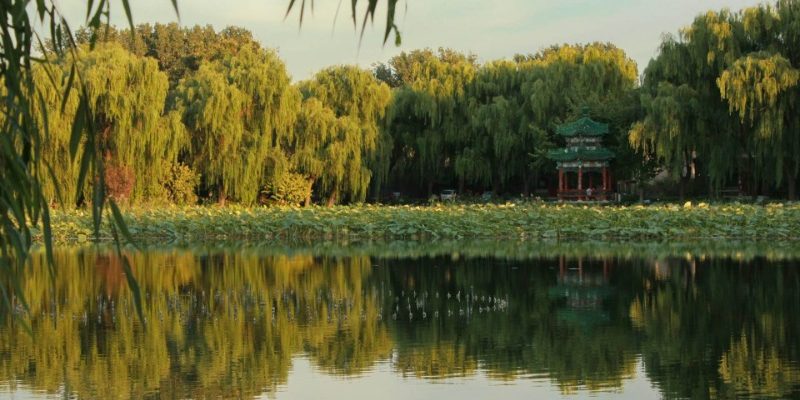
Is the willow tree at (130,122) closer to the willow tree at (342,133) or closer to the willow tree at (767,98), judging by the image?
the willow tree at (342,133)

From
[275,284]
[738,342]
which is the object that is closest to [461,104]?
[275,284]

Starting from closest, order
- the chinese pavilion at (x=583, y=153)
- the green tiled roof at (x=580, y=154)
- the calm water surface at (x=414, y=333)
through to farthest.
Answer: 1. the calm water surface at (x=414, y=333)
2. the chinese pavilion at (x=583, y=153)
3. the green tiled roof at (x=580, y=154)

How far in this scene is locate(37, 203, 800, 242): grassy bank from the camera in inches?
926

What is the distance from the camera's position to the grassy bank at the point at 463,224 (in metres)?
23.5

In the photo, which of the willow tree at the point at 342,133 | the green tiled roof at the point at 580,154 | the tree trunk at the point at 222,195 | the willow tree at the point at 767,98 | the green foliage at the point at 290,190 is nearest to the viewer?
the willow tree at the point at 767,98

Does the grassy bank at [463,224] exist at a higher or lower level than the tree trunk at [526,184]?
lower

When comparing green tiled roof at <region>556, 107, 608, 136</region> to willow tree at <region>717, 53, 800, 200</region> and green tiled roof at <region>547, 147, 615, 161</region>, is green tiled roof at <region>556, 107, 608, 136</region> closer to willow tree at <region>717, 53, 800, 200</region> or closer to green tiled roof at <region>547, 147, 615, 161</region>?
green tiled roof at <region>547, 147, 615, 161</region>

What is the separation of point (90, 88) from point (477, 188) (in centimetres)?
1604

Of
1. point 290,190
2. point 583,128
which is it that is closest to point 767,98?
point 583,128

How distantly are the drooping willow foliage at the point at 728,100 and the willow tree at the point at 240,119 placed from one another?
367 inches

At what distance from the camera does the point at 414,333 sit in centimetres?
1095

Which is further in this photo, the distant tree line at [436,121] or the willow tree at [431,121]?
the willow tree at [431,121]

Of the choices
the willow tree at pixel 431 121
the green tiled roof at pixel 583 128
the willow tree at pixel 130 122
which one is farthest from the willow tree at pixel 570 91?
the willow tree at pixel 130 122

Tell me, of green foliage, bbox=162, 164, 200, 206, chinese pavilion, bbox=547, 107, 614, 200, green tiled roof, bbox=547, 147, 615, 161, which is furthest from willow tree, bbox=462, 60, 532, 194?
green foliage, bbox=162, 164, 200, 206
